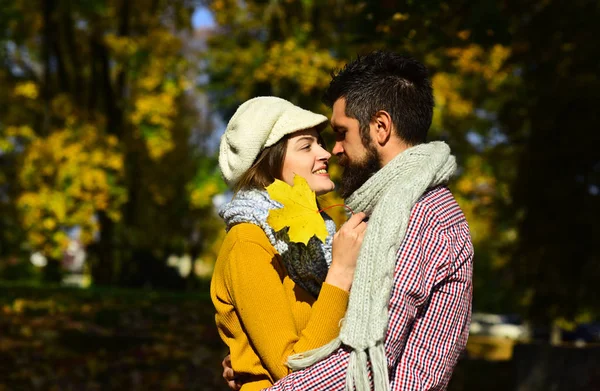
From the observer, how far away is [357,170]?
254 cm

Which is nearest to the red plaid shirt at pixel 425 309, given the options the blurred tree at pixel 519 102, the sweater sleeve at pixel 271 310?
the sweater sleeve at pixel 271 310

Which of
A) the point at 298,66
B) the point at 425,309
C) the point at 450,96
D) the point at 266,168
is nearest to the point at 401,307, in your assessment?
the point at 425,309

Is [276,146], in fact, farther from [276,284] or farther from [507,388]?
[507,388]

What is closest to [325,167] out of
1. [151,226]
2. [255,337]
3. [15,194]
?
[255,337]

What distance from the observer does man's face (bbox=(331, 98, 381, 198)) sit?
8.23 feet

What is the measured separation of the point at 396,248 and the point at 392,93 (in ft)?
1.79

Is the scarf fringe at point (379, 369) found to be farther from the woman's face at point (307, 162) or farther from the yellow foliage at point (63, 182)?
the yellow foliage at point (63, 182)

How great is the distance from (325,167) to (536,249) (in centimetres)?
1071

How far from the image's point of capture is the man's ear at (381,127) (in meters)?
2.47

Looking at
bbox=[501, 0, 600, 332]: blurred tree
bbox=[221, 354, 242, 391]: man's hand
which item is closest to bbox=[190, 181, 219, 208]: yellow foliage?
bbox=[501, 0, 600, 332]: blurred tree

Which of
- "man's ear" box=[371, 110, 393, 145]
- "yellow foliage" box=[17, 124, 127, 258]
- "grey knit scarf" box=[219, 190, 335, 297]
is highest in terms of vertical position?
"man's ear" box=[371, 110, 393, 145]

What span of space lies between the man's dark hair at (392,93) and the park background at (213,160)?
8.43 ft

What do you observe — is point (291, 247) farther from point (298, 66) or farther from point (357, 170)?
point (298, 66)

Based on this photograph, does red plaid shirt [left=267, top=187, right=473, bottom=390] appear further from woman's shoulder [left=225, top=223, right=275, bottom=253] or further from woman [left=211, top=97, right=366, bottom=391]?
woman's shoulder [left=225, top=223, right=275, bottom=253]
